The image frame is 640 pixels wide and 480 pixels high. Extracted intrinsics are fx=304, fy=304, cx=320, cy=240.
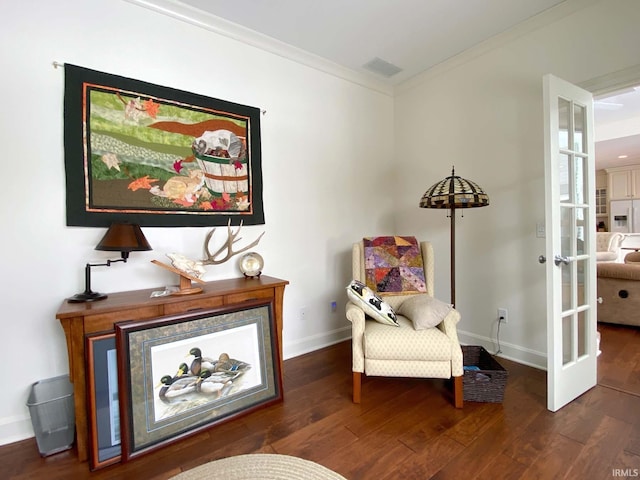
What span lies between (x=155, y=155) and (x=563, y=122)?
8.87 feet

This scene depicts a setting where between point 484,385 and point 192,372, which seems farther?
point 484,385

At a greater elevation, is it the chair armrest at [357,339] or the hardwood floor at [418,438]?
the chair armrest at [357,339]

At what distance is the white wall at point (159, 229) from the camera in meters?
1.69

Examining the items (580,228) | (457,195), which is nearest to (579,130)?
(580,228)

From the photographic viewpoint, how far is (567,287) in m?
1.95

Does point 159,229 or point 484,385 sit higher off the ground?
point 159,229

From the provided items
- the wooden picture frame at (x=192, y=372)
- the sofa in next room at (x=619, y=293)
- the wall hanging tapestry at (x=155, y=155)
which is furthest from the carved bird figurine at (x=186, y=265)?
the sofa in next room at (x=619, y=293)

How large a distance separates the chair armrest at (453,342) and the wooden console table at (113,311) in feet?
3.70

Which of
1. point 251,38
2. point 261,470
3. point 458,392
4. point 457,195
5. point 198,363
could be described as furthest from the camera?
point 251,38

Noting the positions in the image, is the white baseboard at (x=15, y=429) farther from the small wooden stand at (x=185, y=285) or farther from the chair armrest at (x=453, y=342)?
the chair armrest at (x=453, y=342)

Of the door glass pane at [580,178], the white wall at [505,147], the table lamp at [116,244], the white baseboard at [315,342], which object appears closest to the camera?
the table lamp at [116,244]

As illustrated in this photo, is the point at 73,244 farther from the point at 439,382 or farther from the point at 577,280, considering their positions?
the point at 577,280

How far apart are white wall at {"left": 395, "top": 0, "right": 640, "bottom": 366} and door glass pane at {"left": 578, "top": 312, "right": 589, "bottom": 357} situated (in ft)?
1.03

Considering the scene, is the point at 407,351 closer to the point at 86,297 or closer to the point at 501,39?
the point at 86,297
